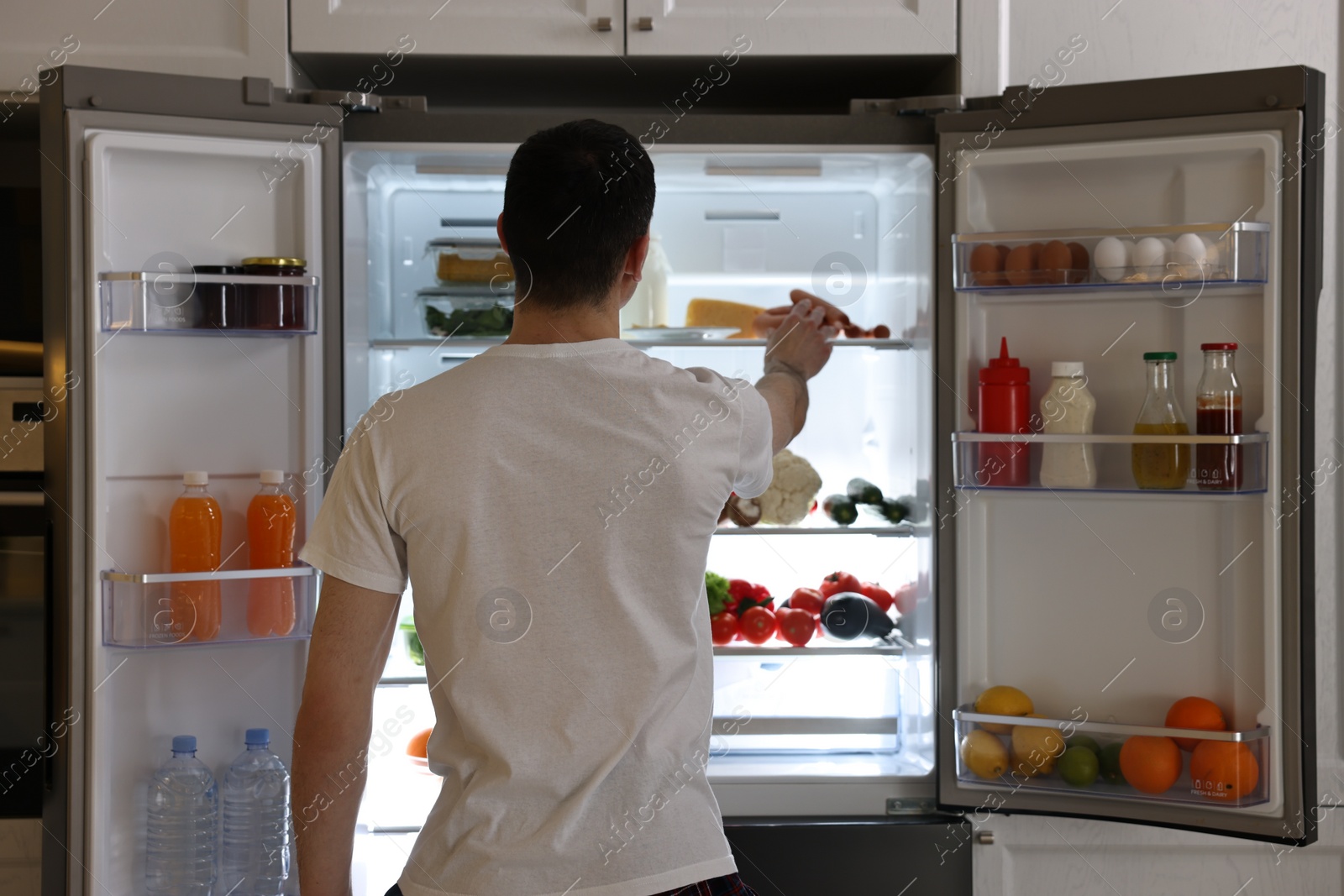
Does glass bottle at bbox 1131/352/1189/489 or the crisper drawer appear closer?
glass bottle at bbox 1131/352/1189/489

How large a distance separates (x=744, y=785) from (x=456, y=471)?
1.12 metres

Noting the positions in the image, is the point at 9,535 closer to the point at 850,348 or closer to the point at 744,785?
the point at 744,785

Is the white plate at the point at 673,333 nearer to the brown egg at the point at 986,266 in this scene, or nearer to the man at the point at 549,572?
the brown egg at the point at 986,266

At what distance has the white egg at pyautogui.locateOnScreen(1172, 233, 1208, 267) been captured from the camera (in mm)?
1611

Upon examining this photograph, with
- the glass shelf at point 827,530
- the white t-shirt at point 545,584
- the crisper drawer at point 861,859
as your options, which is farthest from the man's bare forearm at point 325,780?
the glass shelf at point 827,530

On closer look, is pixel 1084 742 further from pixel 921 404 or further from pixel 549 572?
pixel 549 572

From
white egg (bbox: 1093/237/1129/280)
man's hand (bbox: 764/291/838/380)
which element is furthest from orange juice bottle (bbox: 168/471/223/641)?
white egg (bbox: 1093/237/1129/280)

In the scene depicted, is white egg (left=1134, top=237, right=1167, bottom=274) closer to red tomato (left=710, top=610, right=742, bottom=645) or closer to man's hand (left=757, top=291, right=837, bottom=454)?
man's hand (left=757, top=291, right=837, bottom=454)

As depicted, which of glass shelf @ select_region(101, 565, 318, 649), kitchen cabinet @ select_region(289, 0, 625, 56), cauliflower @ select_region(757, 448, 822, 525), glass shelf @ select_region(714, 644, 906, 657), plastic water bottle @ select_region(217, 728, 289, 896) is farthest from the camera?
cauliflower @ select_region(757, 448, 822, 525)

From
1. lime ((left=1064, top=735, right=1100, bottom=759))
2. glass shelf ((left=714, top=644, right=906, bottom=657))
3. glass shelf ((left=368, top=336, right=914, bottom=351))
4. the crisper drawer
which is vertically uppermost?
glass shelf ((left=368, top=336, right=914, bottom=351))

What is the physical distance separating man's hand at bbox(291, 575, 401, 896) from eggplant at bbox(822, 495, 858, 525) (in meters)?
1.17

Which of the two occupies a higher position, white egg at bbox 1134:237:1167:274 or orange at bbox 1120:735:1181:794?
white egg at bbox 1134:237:1167:274

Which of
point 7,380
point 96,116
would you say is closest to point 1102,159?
point 96,116

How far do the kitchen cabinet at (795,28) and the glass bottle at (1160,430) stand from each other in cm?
71
